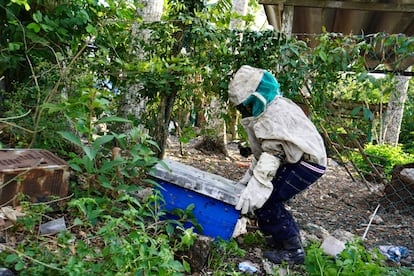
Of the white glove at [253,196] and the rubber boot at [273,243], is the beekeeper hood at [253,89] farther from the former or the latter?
the rubber boot at [273,243]

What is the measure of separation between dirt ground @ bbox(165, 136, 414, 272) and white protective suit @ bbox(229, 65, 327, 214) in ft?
2.04

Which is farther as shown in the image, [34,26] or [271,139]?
[34,26]

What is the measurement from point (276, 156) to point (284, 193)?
0.30 metres

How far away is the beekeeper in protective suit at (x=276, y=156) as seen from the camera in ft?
9.12

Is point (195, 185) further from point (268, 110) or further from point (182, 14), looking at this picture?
point (182, 14)

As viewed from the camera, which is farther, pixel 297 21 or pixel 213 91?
pixel 297 21

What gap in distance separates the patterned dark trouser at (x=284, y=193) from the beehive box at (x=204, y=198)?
30 cm

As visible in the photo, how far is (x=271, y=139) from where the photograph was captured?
283 cm

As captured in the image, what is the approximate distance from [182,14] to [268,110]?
1525 millimetres

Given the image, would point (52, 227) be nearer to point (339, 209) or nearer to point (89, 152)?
point (89, 152)

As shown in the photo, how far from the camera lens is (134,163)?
276cm

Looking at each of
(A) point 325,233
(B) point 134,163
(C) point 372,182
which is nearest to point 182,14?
(B) point 134,163

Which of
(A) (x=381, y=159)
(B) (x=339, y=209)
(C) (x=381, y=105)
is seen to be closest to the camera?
(B) (x=339, y=209)

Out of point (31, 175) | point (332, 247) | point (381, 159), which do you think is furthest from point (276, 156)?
point (381, 159)
